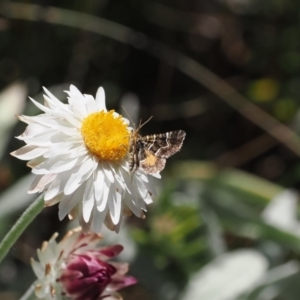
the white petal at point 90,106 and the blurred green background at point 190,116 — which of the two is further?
the blurred green background at point 190,116

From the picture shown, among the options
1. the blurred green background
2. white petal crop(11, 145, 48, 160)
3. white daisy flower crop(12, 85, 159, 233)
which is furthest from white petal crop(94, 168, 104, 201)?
the blurred green background

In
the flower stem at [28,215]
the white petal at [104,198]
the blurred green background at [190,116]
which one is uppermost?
the blurred green background at [190,116]

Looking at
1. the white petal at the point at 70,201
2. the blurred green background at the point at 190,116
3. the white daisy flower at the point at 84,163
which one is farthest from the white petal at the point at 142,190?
the blurred green background at the point at 190,116

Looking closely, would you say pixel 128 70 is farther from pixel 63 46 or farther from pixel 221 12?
pixel 221 12

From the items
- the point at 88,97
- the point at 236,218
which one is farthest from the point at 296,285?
the point at 88,97

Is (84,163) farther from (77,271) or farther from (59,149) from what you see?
(77,271)

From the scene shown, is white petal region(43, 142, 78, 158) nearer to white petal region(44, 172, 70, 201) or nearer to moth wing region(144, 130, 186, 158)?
white petal region(44, 172, 70, 201)

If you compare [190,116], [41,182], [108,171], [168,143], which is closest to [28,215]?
[41,182]

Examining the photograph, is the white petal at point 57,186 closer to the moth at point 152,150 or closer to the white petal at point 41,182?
the white petal at point 41,182
